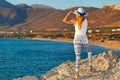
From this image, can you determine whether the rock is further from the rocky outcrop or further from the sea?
the sea

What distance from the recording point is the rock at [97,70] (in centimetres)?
1157

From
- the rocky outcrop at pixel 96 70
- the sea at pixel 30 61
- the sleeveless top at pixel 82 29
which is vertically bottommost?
the sea at pixel 30 61

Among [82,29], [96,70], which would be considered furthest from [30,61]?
[82,29]

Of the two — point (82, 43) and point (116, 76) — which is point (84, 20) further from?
point (116, 76)

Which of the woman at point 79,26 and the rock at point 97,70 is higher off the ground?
the woman at point 79,26

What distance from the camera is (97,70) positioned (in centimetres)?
1253

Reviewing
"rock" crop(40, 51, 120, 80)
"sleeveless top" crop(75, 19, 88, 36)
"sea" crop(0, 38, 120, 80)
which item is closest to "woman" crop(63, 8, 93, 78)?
"sleeveless top" crop(75, 19, 88, 36)

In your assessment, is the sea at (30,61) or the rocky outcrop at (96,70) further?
the sea at (30,61)

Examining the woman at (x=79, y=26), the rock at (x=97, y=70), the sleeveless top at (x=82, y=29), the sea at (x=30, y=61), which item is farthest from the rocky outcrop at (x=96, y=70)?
the sea at (x=30, y=61)

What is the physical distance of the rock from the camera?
11.6m

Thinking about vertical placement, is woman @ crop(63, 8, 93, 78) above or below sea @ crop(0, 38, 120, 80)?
above

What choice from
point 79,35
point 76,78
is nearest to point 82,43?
point 79,35

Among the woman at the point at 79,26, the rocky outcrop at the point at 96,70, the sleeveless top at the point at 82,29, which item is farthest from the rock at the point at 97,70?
the sleeveless top at the point at 82,29

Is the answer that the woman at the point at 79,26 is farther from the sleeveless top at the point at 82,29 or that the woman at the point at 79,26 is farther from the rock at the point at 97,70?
the rock at the point at 97,70
